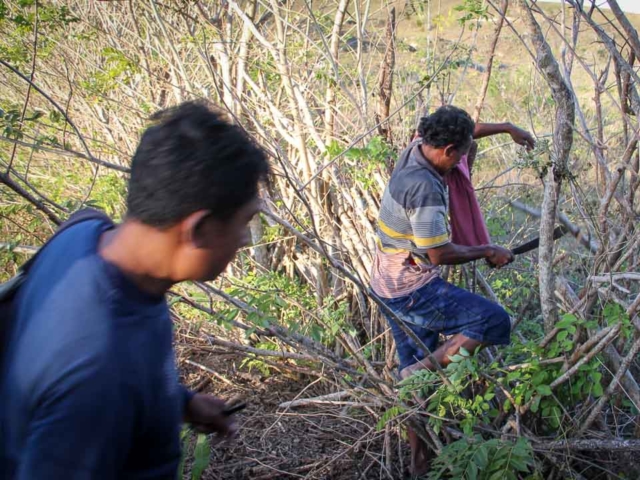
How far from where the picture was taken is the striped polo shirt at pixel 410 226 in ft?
9.85

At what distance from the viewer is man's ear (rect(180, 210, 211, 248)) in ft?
→ 3.81

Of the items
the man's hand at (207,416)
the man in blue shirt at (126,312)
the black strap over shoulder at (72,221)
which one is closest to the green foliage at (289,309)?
the man's hand at (207,416)

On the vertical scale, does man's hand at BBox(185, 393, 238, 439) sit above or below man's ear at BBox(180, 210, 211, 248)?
below

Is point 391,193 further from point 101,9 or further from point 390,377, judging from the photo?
point 101,9

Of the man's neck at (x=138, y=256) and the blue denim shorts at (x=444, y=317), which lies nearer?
the man's neck at (x=138, y=256)

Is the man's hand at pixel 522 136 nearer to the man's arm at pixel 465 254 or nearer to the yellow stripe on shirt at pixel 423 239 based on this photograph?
the man's arm at pixel 465 254

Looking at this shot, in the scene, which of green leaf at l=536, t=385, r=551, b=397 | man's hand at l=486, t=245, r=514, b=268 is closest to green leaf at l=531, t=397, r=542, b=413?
green leaf at l=536, t=385, r=551, b=397

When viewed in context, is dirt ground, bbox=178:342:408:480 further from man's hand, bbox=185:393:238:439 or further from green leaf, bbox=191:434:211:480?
man's hand, bbox=185:393:238:439

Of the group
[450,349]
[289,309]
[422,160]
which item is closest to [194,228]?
[422,160]

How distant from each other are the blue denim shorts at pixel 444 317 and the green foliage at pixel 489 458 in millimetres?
545

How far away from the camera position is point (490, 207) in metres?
4.98

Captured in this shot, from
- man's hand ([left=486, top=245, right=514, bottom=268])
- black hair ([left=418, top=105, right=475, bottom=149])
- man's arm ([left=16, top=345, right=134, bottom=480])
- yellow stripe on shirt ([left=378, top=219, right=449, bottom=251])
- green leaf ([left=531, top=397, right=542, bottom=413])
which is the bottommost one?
green leaf ([left=531, top=397, right=542, bottom=413])

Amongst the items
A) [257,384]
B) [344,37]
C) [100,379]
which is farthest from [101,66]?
Answer: [100,379]

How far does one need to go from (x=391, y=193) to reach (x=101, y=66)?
3822mm
